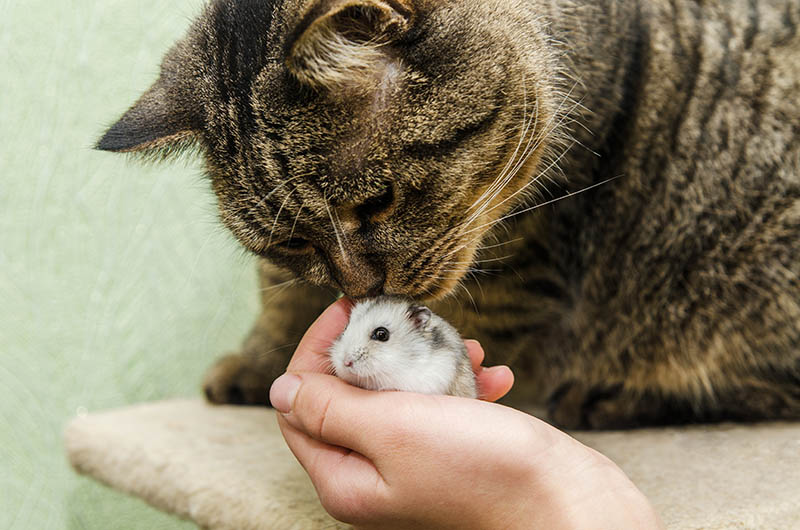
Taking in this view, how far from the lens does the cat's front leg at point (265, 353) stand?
1.47 meters

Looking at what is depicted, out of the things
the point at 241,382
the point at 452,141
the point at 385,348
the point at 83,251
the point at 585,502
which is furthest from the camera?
the point at 241,382

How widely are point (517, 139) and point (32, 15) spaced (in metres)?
0.79

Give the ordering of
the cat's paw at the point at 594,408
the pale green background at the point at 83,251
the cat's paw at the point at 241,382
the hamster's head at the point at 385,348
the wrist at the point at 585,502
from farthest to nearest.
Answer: the cat's paw at the point at 241,382
the cat's paw at the point at 594,408
the pale green background at the point at 83,251
the hamster's head at the point at 385,348
the wrist at the point at 585,502

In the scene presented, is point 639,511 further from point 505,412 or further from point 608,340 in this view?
point 608,340

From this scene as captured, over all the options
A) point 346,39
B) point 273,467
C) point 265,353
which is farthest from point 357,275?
point 265,353

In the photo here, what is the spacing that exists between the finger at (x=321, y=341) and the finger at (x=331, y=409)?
5 cm

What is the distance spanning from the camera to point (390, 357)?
812 mm

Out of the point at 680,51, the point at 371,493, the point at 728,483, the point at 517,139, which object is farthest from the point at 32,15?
the point at 728,483

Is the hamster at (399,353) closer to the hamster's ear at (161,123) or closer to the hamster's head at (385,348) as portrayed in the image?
the hamster's head at (385,348)

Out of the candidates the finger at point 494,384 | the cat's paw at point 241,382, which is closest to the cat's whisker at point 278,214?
the finger at point 494,384

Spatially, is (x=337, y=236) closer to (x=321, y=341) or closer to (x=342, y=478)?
(x=321, y=341)

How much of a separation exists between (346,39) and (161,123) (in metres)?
0.30

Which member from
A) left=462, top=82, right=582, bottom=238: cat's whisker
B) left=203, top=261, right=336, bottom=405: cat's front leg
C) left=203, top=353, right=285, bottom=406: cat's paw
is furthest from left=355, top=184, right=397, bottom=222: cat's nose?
left=203, top=353, right=285, bottom=406: cat's paw

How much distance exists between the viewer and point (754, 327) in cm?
128
